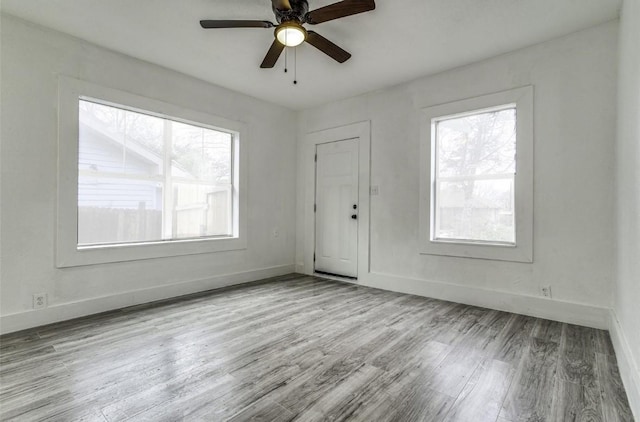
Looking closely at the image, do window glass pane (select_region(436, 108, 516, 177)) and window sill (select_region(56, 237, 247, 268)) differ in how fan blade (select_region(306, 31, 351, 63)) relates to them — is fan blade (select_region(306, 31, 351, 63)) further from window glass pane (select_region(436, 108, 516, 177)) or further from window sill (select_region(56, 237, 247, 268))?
window sill (select_region(56, 237, 247, 268))

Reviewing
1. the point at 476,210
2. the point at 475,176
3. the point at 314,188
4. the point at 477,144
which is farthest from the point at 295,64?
the point at 476,210

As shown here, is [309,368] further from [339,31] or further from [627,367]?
[339,31]

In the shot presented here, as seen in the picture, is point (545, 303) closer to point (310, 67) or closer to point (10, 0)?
point (310, 67)

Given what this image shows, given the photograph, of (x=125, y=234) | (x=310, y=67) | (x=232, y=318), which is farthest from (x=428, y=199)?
(x=125, y=234)

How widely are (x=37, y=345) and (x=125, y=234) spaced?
1324 mm

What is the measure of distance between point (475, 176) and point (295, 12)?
2607 mm

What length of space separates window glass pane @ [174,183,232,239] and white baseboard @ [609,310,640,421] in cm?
421

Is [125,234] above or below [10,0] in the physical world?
below

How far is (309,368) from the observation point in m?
2.09

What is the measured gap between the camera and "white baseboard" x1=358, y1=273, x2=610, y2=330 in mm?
2875

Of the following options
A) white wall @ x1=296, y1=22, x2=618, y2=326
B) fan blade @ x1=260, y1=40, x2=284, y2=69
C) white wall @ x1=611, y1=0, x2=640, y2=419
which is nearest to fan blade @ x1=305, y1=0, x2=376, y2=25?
fan blade @ x1=260, y1=40, x2=284, y2=69

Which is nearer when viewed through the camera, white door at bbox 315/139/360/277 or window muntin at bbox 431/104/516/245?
window muntin at bbox 431/104/516/245

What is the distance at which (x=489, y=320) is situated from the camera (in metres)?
3.06

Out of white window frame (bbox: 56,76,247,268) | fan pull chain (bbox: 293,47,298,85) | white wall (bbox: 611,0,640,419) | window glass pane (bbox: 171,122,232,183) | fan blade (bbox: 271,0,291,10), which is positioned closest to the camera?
white wall (bbox: 611,0,640,419)
